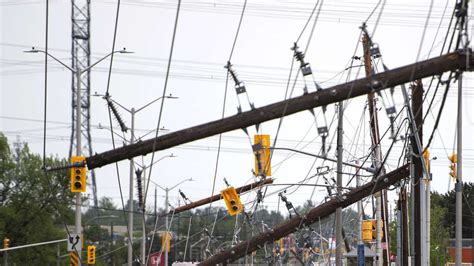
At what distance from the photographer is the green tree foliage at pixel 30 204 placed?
101188 millimetres

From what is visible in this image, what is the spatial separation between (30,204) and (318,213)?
7397 cm

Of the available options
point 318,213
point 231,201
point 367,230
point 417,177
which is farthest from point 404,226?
point 231,201

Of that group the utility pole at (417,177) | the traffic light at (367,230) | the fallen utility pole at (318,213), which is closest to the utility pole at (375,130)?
the traffic light at (367,230)

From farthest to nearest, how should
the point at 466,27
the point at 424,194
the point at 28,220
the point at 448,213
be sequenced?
1. the point at 28,220
2. the point at 448,213
3. the point at 424,194
4. the point at 466,27

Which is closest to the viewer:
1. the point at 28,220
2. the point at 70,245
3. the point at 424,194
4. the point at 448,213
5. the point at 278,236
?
the point at 424,194

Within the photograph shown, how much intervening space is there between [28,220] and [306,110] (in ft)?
278

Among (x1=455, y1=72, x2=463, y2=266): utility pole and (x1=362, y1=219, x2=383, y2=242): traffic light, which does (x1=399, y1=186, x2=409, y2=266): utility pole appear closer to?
(x1=362, y1=219, x2=383, y2=242): traffic light

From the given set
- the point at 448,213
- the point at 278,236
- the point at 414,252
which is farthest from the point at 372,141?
the point at 448,213

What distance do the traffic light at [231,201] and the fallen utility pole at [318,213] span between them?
2743 millimetres

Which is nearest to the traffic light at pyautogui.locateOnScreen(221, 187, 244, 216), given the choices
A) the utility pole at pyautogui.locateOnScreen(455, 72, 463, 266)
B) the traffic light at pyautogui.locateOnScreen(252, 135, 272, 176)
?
the traffic light at pyautogui.locateOnScreen(252, 135, 272, 176)

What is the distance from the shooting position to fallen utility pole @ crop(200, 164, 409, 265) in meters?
31.5

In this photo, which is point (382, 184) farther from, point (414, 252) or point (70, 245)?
point (70, 245)

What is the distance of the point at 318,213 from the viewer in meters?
33.2

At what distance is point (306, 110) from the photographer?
2086 cm
